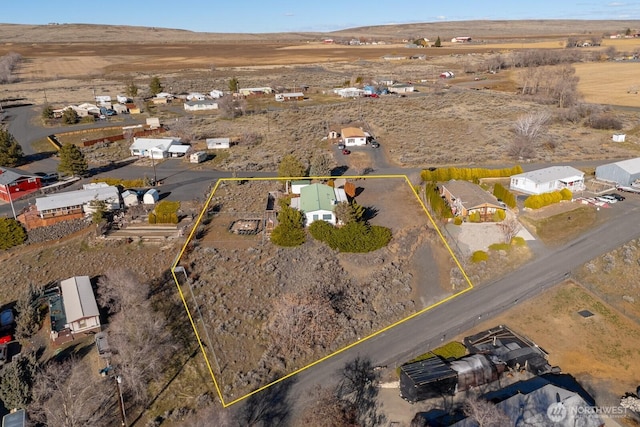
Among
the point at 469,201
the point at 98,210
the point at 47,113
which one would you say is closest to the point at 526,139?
the point at 469,201

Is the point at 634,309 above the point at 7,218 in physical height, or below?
below

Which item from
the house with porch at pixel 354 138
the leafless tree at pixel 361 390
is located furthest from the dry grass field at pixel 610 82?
the leafless tree at pixel 361 390

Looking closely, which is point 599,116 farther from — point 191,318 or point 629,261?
point 191,318

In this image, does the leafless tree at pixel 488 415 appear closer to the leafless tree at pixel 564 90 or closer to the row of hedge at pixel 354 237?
the row of hedge at pixel 354 237

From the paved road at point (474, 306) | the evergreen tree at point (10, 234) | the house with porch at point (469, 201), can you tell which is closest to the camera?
the paved road at point (474, 306)

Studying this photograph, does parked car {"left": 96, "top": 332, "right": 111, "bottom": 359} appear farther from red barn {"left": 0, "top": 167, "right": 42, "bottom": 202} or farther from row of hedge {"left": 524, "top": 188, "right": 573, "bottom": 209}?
row of hedge {"left": 524, "top": 188, "right": 573, "bottom": 209}

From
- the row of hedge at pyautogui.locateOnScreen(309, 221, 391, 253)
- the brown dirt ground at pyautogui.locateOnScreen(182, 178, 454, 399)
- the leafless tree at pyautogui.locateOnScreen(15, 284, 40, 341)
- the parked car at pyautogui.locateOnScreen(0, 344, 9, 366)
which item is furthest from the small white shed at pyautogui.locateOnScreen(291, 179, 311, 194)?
the parked car at pyautogui.locateOnScreen(0, 344, 9, 366)

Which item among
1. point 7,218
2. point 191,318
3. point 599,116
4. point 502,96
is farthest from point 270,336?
point 502,96
